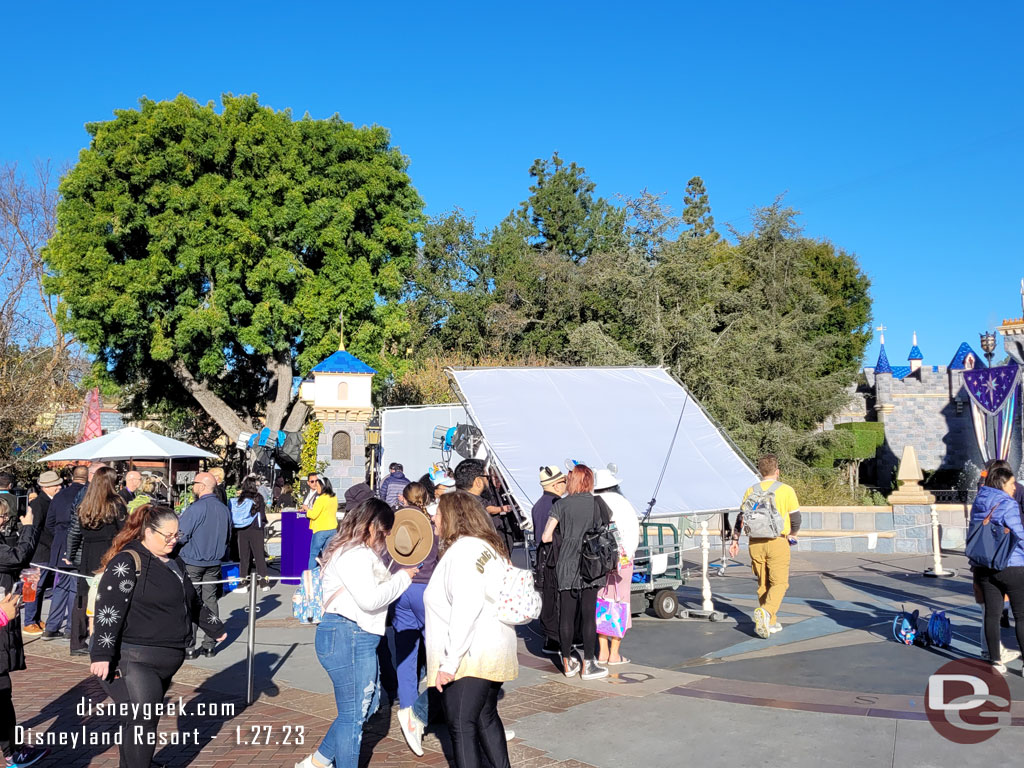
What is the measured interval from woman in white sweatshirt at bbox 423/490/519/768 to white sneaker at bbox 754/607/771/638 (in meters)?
5.09

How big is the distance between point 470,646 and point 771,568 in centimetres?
520

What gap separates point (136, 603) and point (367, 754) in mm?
A: 1890

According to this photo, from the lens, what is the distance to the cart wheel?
9914mm

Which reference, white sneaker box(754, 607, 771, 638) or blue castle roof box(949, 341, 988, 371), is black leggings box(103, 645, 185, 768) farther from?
blue castle roof box(949, 341, 988, 371)

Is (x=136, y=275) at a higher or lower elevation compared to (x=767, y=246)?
lower

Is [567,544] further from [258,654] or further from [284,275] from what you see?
[284,275]

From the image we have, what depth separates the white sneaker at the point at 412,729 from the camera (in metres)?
5.54

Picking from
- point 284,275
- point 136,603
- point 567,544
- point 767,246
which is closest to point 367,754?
point 136,603

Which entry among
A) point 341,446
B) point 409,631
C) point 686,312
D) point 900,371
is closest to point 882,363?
point 900,371

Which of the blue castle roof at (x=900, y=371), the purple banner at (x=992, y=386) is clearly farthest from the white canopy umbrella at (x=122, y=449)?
the blue castle roof at (x=900, y=371)

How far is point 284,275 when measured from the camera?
2661 centimetres

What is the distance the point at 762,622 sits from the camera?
28.2 ft

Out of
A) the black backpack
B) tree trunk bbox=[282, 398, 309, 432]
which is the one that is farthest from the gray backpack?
tree trunk bbox=[282, 398, 309, 432]

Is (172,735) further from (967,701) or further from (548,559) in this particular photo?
(967,701)
